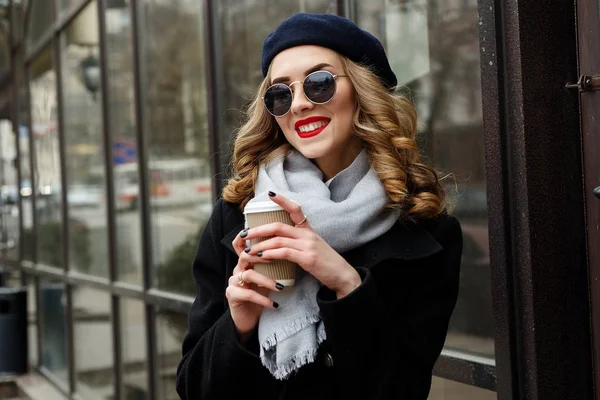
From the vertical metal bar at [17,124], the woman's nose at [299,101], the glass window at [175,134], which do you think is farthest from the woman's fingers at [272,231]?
the vertical metal bar at [17,124]

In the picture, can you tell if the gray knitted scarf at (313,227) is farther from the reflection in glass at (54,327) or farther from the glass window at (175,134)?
the reflection in glass at (54,327)

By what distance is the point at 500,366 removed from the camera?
2707 millimetres

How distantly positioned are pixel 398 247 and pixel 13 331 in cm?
733

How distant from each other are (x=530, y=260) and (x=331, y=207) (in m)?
0.84

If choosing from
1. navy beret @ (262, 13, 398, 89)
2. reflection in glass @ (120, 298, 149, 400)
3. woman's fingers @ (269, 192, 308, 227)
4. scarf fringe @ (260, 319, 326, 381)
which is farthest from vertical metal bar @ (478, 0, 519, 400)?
reflection in glass @ (120, 298, 149, 400)

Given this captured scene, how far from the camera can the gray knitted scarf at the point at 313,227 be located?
1960 millimetres

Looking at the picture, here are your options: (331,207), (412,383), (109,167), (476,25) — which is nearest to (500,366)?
(412,383)

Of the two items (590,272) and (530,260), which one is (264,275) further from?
(590,272)

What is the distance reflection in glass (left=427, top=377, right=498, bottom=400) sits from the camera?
297 centimetres

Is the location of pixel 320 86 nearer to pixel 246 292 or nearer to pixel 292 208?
pixel 292 208

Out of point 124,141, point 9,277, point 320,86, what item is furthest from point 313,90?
point 9,277

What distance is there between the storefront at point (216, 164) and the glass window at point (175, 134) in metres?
0.02

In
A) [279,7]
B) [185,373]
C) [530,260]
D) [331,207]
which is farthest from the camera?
[279,7]

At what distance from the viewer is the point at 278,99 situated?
84.9 inches
